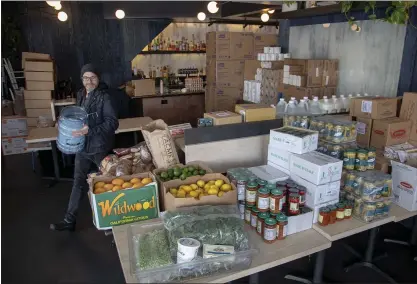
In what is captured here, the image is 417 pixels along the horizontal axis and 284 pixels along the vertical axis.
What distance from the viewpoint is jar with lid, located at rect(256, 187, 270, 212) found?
5.76 ft

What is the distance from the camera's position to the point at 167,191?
77.5 inches

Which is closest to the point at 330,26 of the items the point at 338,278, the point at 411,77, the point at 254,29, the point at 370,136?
the point at 411,77

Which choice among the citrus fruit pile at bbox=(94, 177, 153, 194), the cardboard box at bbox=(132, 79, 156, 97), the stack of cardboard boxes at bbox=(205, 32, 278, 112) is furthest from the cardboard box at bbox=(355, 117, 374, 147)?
the cardboard box at bbox=(132, 79, 156, 97)

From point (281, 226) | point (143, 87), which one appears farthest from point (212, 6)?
point (281, 226)

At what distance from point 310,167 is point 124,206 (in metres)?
1.11

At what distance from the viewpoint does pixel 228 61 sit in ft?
19.0

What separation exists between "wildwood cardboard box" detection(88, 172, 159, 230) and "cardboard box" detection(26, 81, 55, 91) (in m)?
4.40

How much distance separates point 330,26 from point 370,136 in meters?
1.77

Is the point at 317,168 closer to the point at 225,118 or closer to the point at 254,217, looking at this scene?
the point at 254,217

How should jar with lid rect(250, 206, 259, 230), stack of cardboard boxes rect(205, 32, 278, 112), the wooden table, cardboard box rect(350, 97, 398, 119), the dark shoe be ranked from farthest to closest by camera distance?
stack of cardboard boxes rect(205, 32, 278, 112), the dark shoe, cardboard box rect(350, 97, 398, 119), jar with lid rect(250, 206, 259, 230), the wooden table

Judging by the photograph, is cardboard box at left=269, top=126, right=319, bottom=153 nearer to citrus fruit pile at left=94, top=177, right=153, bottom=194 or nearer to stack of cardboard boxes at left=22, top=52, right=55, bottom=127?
citrus fruit pile at left=94, top=177, right=153, bottom=194

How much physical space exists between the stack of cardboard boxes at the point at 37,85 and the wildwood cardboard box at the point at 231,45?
2835 millimetres

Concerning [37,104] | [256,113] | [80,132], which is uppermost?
[256,113]

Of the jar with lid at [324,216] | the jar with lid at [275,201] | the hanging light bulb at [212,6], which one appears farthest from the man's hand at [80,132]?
the hanging light bulb at [212,6]
